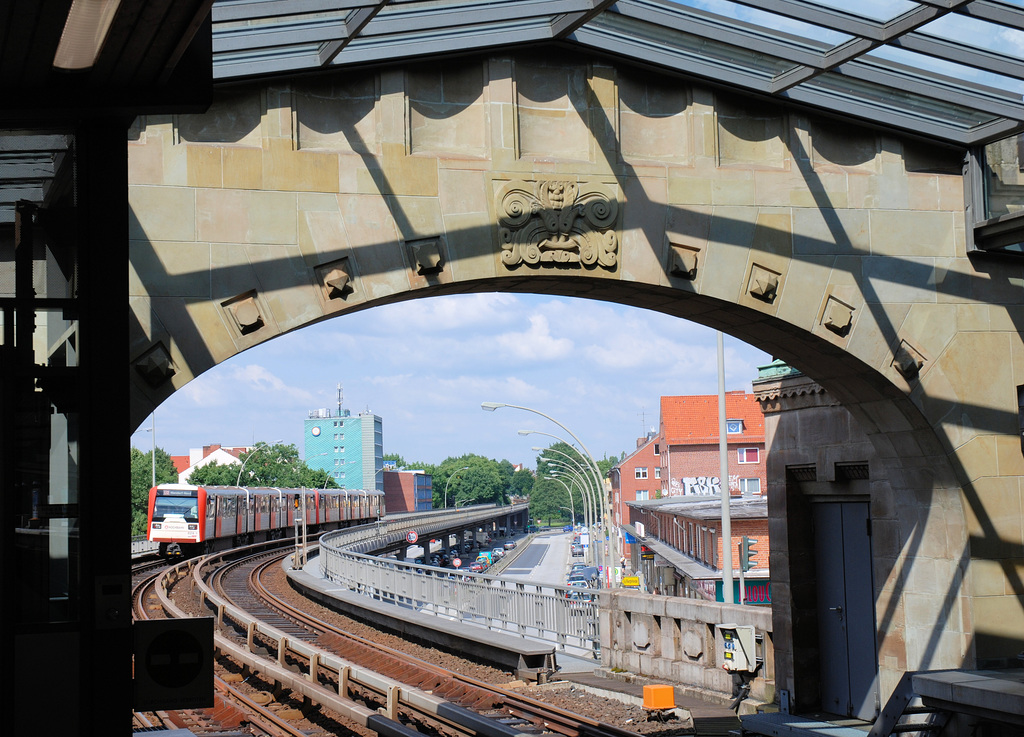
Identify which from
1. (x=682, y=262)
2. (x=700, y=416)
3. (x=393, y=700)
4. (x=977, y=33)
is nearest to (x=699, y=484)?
(x=700, y=416)

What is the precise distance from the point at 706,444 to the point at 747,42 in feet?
231

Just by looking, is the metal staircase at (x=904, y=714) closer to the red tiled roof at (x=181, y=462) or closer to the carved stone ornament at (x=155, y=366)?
the carved stone ornament at (x=155, y=366)

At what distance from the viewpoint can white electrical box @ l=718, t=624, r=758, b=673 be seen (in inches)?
457

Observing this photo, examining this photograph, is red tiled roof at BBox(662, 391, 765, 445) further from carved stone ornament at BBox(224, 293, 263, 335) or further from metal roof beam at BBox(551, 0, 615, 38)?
carved stone ornament at BBox(224, 293, 263, 335)

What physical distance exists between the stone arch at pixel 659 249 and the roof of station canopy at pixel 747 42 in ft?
1.07

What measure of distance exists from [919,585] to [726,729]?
2.97m

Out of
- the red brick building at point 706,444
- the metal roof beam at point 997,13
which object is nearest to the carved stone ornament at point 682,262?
the metal roof beam at point 997,13

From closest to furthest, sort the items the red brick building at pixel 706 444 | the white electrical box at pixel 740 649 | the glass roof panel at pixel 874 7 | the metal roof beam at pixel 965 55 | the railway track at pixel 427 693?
the glass roof panel at pixel 874 7 → the metal roof beam at pixel 965 55 → the railway track at pixel 427 693 → the white electrical box at pixel 740 649 → the red brick building at pixel 706 444

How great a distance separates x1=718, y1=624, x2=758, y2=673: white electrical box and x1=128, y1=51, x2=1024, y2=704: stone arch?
2126mm

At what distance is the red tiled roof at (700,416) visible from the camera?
7194cm

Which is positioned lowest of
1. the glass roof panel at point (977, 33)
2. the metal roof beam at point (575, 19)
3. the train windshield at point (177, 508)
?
the train windshield at point (177, 508)

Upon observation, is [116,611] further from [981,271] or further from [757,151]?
[981,271]

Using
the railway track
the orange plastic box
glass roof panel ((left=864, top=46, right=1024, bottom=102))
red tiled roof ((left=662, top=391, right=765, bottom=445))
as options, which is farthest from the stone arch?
red tiled roof ((left=662, top=391, right=765, bottom=445))

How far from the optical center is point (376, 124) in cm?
793
